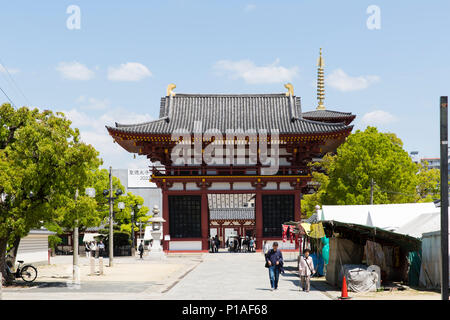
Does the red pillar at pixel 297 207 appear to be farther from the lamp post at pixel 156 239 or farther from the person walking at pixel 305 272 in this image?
the person walking at pixel 305 272

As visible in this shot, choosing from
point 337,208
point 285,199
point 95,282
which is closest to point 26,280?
point 95,282

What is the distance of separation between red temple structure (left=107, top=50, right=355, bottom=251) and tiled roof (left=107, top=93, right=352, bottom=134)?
0.31 feet

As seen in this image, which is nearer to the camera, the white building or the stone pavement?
the stone pavement

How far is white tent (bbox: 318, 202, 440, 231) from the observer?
3250cm

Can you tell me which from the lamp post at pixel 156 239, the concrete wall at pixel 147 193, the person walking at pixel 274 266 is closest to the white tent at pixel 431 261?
the person walking at pixel 274 266

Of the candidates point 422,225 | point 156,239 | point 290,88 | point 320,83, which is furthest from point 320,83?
point 422,225

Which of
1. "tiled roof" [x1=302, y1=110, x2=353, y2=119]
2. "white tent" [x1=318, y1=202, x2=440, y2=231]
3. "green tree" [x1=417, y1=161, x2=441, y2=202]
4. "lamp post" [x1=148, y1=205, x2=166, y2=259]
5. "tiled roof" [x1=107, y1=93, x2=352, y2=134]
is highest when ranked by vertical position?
"tiled roof" [x1=302, y1=110, x2=353, y2=119]

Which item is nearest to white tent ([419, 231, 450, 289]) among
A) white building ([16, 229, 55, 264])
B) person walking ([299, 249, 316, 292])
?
person walking ([299, 249, 316, 292])

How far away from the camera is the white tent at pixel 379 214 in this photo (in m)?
32.5

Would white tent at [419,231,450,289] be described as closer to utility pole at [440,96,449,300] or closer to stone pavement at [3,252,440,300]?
stone pavement at [3,252,440,300]

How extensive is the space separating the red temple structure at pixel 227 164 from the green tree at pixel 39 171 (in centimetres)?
2897

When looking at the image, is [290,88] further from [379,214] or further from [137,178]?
[137,178]

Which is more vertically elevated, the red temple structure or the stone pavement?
the red temple structure

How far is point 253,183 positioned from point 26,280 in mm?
30682
